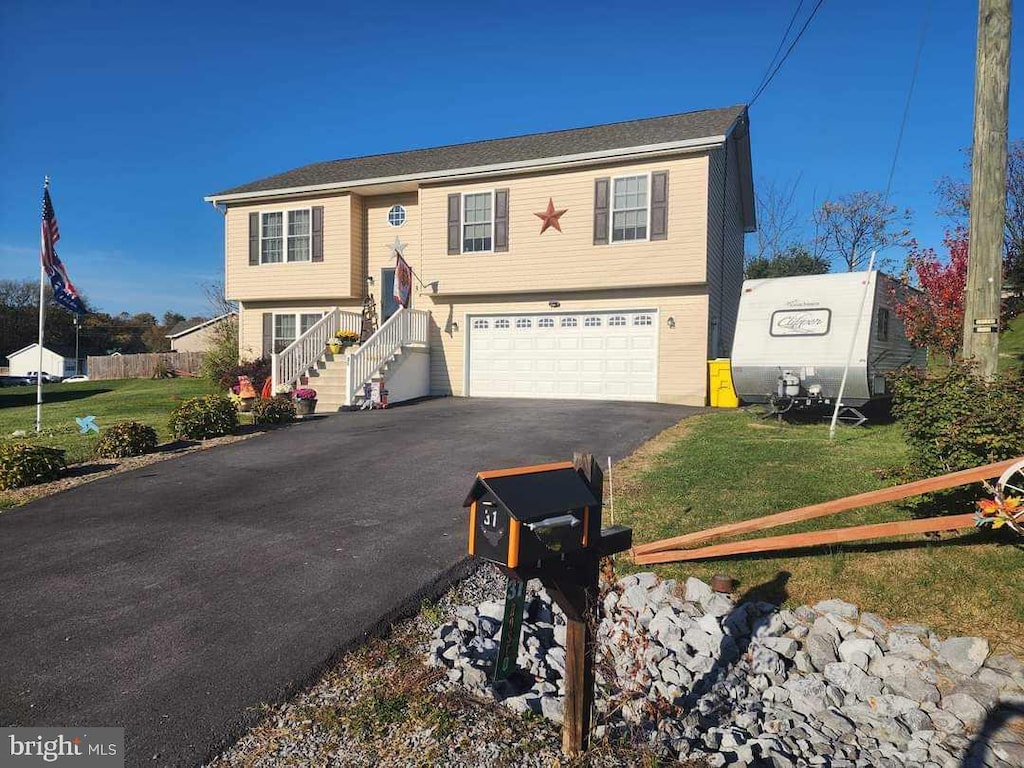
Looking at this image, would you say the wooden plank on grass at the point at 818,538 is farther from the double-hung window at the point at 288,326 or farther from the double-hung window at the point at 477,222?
the double-hung window at the point at 288,326

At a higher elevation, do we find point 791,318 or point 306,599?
point 791,318

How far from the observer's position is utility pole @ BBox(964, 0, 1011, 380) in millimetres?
5824

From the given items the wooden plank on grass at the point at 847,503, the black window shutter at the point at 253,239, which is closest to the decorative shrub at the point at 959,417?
the wooden plank on grass at the point at 847,503

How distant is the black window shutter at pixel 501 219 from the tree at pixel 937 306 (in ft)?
29.1

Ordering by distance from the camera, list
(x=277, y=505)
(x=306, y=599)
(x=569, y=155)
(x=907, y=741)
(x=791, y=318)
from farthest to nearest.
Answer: (x=569, y=155), (x=791, y=318), (x=277, y=505), (x=306, y=599), (x=907, y=741)

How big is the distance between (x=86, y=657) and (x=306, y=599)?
131cm

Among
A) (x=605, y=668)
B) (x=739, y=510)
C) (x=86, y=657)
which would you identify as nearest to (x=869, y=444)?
(x=739, y=510)

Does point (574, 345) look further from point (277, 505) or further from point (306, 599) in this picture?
point (306, 599)

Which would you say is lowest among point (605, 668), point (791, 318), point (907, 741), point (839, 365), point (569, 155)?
point (907, 741)

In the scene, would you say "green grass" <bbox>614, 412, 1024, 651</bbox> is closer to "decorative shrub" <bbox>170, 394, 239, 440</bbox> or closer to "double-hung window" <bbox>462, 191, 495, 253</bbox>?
"decorative shrub" <bbox>170, 394, 239, 440</bbox>

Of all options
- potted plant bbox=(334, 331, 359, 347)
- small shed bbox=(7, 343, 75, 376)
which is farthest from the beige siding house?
small shed bbox=(7, 343, 75, 376)

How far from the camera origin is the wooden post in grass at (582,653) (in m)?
2.88

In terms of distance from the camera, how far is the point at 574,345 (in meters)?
16.3

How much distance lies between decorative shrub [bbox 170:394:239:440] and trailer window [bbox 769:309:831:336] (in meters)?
10.1
